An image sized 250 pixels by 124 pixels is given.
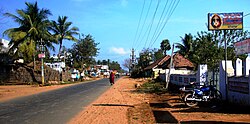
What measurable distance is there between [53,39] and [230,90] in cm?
3367

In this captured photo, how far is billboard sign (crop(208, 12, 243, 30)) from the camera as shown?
568 inches

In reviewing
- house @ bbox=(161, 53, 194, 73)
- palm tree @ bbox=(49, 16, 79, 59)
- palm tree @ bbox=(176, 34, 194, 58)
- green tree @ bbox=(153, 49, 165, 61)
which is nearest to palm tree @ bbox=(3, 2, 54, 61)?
palm tree @ bbox=(49, 16, 79, 59)

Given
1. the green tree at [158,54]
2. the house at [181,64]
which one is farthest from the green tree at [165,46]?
the house at [181,64]

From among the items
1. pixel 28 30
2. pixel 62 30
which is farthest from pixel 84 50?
pixel 28 30

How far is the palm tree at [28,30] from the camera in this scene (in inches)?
1577

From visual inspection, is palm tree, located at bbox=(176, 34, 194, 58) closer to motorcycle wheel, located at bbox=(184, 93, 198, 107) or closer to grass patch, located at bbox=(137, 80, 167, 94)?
grass patch, located at bbox=(137, 80, 167, 94)

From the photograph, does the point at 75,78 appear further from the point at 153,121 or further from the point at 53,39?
the point at 153,121

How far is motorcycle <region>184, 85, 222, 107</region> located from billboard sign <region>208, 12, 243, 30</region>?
3088mm

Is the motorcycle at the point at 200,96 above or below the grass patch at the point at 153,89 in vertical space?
above

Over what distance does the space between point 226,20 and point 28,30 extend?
31.9 metres

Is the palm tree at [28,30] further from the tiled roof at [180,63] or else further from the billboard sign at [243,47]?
the billboard sign at [243,47]

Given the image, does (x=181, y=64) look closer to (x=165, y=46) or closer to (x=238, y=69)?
(x=238, y=69)

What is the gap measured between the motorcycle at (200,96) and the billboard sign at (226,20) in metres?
3.09

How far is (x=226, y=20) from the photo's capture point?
47.8 ft
